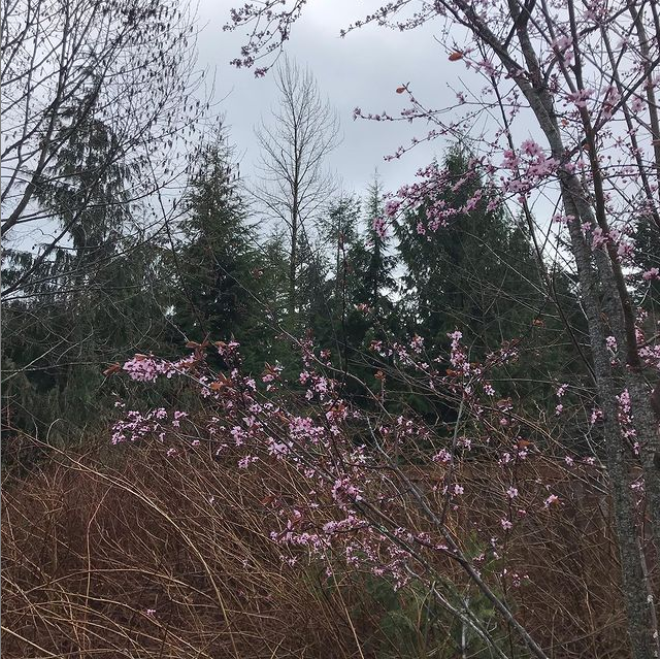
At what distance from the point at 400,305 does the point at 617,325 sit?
14426 mm

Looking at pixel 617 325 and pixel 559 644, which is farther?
pixel 559 644

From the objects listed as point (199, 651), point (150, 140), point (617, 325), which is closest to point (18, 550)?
point (199, 651)

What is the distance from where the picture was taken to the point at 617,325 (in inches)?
71.0

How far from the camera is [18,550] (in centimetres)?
342

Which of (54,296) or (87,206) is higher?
(87,206)

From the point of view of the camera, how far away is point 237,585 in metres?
3.27

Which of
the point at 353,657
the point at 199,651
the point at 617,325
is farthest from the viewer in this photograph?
the point at 353,657

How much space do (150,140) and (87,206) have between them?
941 millimetres

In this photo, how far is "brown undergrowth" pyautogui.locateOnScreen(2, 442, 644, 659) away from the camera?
2.61 meters

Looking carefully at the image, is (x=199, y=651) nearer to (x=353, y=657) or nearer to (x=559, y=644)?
(x=353, y=657)

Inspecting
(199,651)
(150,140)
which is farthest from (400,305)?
(199,651)

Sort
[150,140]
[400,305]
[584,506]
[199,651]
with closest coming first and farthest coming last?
[199,651] < [584,506] < [150,140] < [400,305]

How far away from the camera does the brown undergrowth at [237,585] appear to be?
2.61m

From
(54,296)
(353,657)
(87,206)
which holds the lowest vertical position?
(353,657)
